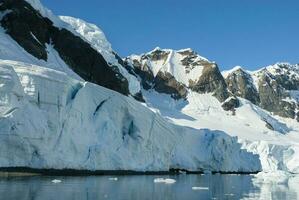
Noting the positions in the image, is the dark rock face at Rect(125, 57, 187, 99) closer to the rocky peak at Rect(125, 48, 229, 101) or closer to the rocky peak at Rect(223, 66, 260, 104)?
the rocky peak at Rect(125, 48, 229, 101)

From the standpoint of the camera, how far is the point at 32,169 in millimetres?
35594

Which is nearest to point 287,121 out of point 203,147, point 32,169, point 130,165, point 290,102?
point 290,102

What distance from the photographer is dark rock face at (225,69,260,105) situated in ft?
510

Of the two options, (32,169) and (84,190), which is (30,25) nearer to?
(32,169)

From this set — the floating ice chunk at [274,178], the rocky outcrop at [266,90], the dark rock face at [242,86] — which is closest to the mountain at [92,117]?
the floating ice chunk at [274,178]

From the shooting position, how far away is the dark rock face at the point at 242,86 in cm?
15545

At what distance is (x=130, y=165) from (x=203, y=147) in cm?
1975

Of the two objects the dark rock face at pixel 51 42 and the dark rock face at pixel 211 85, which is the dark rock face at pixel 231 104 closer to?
the dark rock face at pixel 211 85

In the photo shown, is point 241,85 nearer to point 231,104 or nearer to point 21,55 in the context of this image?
point 231,104

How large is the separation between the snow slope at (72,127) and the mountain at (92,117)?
0.22 ft

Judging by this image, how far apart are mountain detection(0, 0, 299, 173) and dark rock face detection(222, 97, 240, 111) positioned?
47cm

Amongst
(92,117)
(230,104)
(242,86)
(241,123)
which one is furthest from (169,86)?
(92,117)

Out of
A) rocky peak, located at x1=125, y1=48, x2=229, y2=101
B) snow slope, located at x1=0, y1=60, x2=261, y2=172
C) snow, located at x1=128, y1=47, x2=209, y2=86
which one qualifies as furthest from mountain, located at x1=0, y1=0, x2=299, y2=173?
snow, located at x1=128, y1=47, x2=209, y2=86

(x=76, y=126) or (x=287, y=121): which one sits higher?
(x=287, y=121)
